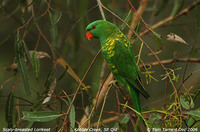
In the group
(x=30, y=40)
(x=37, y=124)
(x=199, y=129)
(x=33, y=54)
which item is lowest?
(x=37, y=124)

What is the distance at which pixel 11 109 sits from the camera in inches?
63.1

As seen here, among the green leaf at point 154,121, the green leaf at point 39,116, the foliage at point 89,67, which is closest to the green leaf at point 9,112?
the foliage at point 89,67

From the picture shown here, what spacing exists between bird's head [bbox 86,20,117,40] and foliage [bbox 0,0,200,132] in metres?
0.08

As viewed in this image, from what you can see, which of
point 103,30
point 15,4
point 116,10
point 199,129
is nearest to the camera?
point 199,129

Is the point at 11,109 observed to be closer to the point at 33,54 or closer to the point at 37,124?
the point at 33,54

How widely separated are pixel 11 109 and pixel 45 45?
4.98 ft

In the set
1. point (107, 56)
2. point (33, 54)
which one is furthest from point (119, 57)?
point (33, 54)

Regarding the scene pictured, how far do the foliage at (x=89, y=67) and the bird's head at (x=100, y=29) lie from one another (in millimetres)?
82

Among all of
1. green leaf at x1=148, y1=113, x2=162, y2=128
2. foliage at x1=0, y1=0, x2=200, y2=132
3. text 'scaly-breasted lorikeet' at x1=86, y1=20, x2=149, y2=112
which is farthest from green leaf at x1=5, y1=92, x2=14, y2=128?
green leaf at x1=148, y1=113, x2=162, y2=128

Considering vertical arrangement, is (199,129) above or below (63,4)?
below

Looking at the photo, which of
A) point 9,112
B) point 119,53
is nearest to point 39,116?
point 9,112

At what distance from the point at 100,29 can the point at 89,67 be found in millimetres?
445

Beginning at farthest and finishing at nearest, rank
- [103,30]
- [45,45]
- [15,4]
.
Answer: [45,45] < [15,4] < [103,30]

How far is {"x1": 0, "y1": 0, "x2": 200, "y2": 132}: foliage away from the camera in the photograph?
4.15ft
